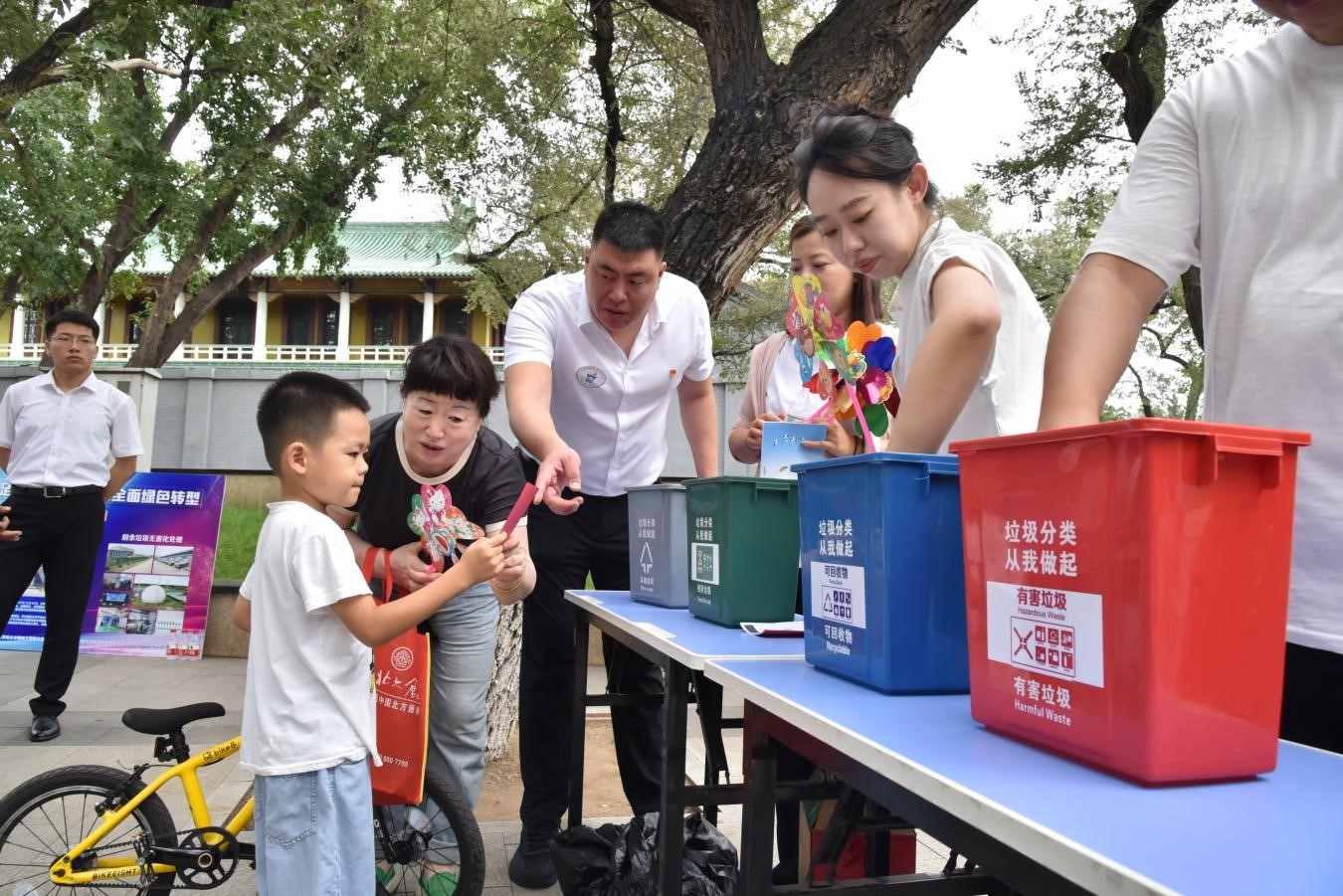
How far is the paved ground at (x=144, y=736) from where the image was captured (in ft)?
10.7

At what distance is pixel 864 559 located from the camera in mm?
1291

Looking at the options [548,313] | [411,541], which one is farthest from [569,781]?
[548,313]

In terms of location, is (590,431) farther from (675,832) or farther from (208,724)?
(208,724)

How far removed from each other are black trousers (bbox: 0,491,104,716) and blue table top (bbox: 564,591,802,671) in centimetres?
315

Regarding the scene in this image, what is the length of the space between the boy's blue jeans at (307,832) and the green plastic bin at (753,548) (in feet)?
2.61

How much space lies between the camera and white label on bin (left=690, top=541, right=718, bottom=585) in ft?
6.34

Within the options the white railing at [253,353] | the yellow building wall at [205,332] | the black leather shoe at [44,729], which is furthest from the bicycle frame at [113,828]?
the yellow building wall at [205,332]

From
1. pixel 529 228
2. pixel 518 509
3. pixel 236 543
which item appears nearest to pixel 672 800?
pixel 518 509

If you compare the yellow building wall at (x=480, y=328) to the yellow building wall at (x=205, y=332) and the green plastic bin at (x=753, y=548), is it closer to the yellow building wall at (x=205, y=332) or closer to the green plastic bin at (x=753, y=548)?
the yellow building wall at (x=205, y=332)

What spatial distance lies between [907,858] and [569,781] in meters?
0.99

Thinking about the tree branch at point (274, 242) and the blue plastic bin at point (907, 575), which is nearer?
the blue plastic bin at point (907, 575)

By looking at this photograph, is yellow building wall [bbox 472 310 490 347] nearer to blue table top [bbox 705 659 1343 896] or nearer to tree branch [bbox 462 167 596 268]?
tree branch [bbox 462 167 596 268]

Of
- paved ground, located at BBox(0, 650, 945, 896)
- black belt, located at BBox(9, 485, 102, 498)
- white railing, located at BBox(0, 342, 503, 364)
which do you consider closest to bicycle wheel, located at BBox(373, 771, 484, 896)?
paved ground, located at BBox(0, 650, 945, 896)

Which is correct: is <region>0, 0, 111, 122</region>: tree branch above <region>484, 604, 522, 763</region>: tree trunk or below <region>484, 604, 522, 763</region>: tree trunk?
above
